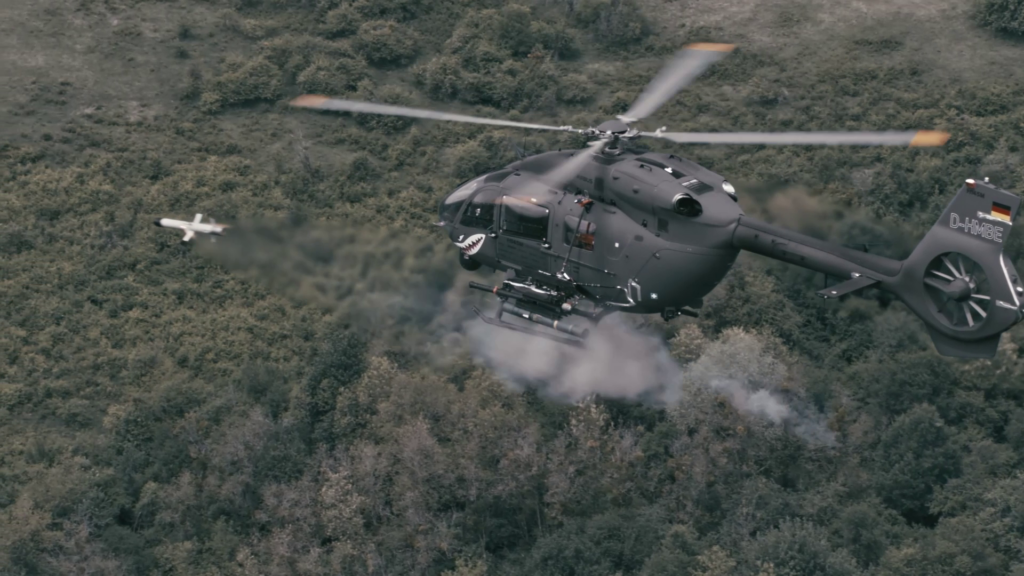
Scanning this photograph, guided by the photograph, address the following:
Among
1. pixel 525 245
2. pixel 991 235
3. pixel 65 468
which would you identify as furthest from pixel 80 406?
pixel 991 235

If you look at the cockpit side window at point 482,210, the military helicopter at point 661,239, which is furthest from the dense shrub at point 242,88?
the cockpit side window at point 482,210

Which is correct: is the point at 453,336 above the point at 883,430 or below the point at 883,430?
above

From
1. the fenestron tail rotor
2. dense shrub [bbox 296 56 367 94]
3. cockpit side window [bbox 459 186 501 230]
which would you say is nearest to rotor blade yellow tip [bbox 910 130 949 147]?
the fenestron tail rotor

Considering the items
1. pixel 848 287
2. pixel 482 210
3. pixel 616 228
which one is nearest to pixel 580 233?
pixel 616 228

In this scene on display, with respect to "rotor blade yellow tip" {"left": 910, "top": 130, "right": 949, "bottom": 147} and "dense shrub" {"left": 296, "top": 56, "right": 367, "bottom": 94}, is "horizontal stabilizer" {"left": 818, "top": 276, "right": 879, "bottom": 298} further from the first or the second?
"dense shrub" {"left": 296, "top": 56, "right": 367, "bottom": 94}

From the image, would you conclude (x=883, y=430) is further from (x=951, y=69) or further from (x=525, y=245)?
(x=525, y=245)

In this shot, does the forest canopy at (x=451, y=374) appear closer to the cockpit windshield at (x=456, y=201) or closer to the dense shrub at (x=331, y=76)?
the dense shrub at (x=331, y=76)

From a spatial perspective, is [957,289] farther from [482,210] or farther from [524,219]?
[482,210]
